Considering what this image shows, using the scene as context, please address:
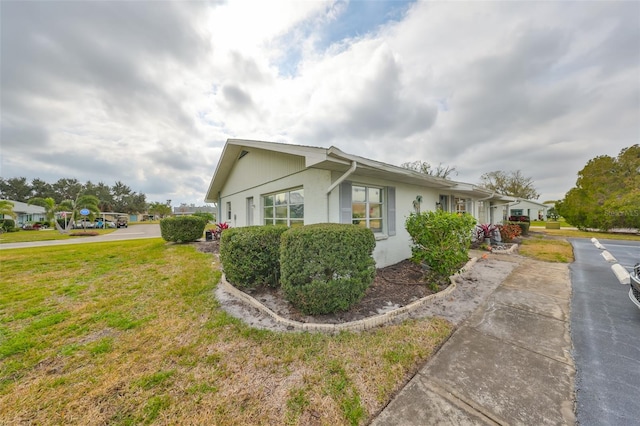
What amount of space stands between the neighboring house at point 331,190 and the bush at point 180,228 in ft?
11.8

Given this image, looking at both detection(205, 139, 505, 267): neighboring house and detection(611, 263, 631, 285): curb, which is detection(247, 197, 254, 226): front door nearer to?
detection(205, 139, 505, 267): neighboring house

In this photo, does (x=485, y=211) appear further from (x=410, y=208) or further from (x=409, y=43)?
(x=409, y=43)

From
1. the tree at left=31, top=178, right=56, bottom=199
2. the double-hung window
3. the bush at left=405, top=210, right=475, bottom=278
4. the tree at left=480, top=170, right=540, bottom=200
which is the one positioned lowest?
the bush at left=405, top=210, right=475, bottom=278

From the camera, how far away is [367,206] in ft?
19.2

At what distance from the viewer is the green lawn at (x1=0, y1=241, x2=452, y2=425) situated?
5.98 feet

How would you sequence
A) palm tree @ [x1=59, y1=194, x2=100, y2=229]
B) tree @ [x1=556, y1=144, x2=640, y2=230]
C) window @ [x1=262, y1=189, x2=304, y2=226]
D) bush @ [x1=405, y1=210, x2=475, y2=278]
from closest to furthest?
bush @ [x1=405, y1=210, x2=475, y2=278] → window @ [x1=262, y1=189, x2=304, y2=226] → tree @ [x1=556, y1=144, x2=640, y2=230] → palm tree @ [x1=59, y1=194, x2=100, y2=229]

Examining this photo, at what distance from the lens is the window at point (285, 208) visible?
20.8 ft

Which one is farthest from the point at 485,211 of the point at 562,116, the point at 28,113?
the point at 28,113

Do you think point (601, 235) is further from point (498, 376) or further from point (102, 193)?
point (102, 193)

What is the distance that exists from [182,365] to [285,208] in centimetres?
499

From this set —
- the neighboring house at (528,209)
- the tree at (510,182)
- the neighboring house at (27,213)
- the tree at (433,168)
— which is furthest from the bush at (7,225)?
the neighboring house at (528,209)

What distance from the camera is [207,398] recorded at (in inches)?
76.2

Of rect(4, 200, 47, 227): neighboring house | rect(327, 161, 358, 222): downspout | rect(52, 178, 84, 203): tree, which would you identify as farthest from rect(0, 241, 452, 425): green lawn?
rect(52, 178, 84, 203): tree

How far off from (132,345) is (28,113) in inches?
532
